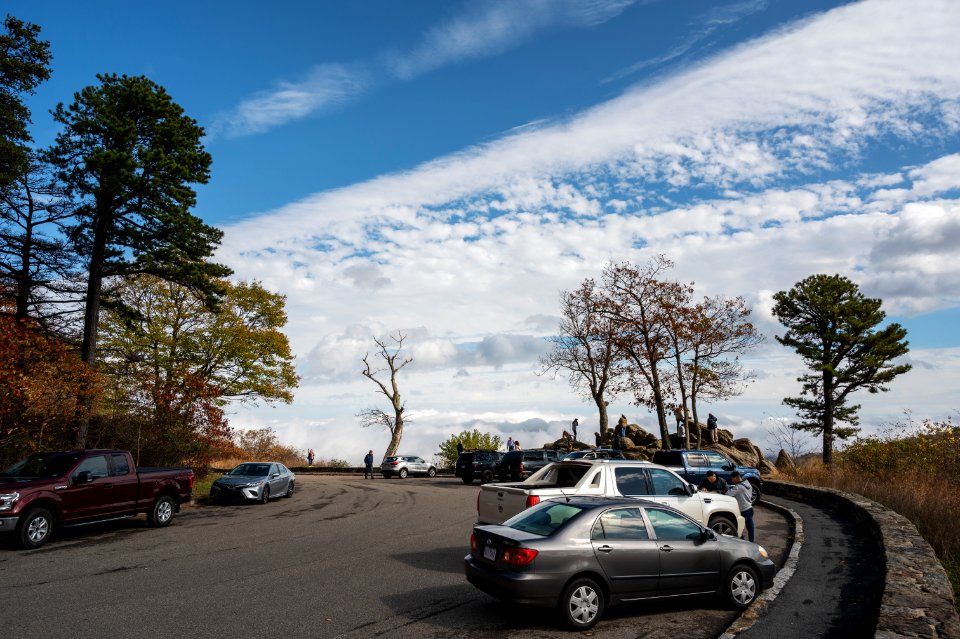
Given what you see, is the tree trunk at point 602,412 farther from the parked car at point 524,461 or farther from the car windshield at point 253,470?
the car windshield at point 253,470

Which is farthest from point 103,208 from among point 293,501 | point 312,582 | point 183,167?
point 312,582

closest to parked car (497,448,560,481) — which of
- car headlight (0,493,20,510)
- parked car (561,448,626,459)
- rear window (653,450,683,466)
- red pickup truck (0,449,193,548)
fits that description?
parked car (561,448,626,459)

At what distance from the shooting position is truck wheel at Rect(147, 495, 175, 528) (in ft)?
51.7

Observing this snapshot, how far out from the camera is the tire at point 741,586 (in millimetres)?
8180

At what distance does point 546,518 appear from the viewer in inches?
309

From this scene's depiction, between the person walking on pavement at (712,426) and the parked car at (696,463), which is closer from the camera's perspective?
the parked car at (696,463)

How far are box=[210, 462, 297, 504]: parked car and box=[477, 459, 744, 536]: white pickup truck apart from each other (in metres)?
13.2

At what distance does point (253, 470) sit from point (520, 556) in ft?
61.7

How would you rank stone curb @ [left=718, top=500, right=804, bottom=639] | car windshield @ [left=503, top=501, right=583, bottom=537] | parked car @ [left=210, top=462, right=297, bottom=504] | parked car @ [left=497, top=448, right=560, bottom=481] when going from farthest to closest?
parked car @ [left=497, top=448, right=560, bottom=481] < parked car @ [left=210, top=462, right=297, bottom=504] < car windshield @ [left=503, top=501, right=583, bottom=537] < stone curb @ [left=718, top=500, right=804, bottom=639]

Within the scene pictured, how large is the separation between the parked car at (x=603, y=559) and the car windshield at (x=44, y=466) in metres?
10.5

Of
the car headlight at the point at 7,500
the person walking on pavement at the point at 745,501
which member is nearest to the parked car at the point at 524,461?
the person walking on pavement at the point at 745,501

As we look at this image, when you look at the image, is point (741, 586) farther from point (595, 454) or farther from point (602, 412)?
point (602, 412)

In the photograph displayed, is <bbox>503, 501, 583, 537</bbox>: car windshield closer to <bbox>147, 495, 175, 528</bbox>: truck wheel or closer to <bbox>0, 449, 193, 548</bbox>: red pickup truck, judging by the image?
<bbox>0, 449, 193, 548</bbox>: red pickup truck

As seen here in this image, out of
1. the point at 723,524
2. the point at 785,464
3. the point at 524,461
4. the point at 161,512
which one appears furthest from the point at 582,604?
the point at 785,464
